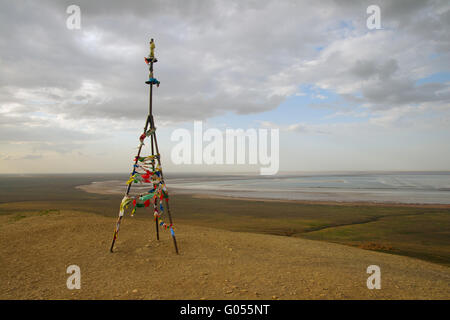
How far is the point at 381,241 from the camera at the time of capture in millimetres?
14945

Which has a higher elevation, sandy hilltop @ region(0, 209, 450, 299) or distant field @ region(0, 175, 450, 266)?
sandy hilltop @ region(0, 209, 450, 299)

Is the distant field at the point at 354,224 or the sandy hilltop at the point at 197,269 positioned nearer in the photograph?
the sandy hilltop at the point at 197,269

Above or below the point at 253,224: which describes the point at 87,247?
above

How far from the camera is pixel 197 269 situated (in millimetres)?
8133

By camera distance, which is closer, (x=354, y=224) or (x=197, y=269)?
(x=197, y=269)

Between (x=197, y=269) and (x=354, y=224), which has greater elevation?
(x=197, y=269)

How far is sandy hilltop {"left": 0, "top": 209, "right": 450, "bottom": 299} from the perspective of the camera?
257 inches

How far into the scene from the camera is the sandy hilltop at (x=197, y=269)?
653 cm

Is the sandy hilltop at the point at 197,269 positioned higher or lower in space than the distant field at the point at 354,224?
higher

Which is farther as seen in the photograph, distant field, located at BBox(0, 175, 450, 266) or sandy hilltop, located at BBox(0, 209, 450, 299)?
distant field, located at BBox(0, 175, 450, 266)
